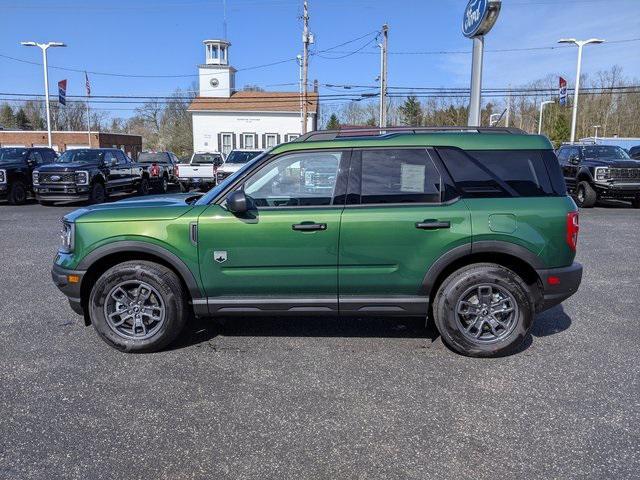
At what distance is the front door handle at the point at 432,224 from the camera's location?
4.07 meters

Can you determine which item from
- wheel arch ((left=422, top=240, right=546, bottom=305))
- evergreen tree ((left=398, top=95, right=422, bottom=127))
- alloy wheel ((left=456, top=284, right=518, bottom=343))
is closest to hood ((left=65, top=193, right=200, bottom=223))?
wheel arch ((left=422, top=240, right=546, bottom=305))

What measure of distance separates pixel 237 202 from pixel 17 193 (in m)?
15.5

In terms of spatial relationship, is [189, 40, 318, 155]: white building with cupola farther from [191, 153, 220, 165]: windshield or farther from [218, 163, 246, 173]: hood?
[218, 163, 246, 173]: hood

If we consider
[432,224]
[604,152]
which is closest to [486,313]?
[432,224]

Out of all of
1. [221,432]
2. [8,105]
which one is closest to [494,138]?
[221,432]

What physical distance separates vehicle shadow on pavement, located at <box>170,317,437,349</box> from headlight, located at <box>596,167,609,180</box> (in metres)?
12.3

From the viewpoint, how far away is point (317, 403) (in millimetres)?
A: 3479

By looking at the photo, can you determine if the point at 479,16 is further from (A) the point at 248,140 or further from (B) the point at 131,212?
(A) the point at 248,140

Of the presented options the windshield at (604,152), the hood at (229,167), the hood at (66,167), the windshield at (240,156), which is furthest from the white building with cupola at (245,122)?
the windshield at (604,152)

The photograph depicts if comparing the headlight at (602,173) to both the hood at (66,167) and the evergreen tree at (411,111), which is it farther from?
the evergreen tree at (411,111)

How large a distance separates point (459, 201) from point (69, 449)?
3278mm

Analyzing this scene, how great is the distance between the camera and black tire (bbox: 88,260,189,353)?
4.21 m

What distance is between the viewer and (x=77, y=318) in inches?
202

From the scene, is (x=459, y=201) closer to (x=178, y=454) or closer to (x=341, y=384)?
(x=341, y=384)
